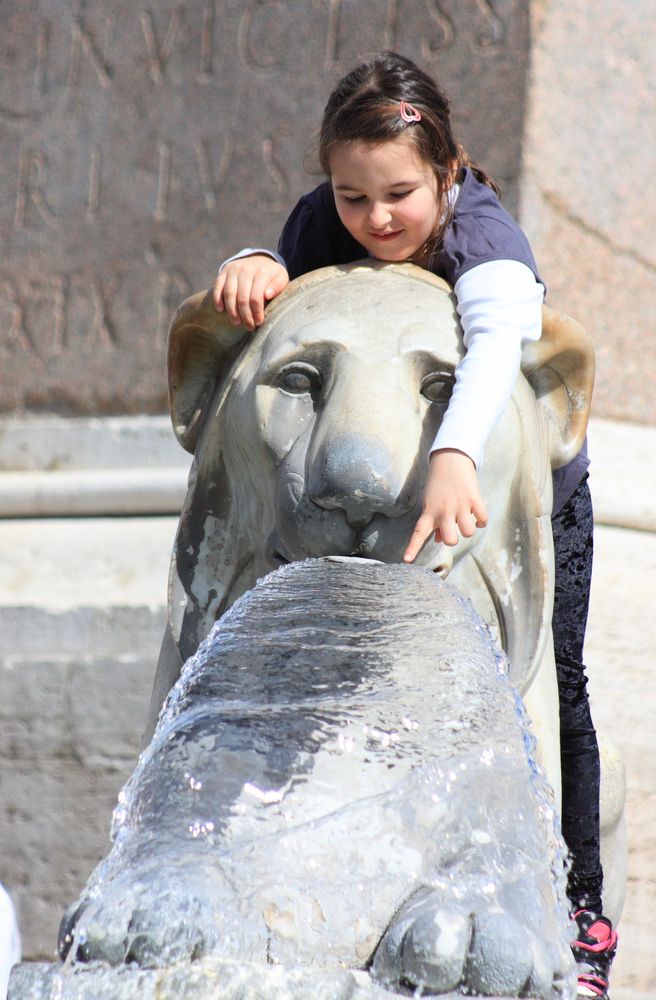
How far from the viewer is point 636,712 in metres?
2.96

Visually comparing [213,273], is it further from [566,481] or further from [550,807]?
[550,807]

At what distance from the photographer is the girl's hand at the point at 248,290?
202 cm

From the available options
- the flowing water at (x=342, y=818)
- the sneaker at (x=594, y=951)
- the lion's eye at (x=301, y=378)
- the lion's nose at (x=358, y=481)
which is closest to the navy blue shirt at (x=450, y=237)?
the lion's eye at (x=301, y=378)

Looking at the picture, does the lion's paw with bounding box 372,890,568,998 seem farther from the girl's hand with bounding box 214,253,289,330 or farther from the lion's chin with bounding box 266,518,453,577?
the girl's hand with bounding box 214,253,289,330

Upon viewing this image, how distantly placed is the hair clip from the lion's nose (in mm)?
487

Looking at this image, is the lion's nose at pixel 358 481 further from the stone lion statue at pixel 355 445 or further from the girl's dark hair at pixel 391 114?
the girl's dark hair at pixel 391 114

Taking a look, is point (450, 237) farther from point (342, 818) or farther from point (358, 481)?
point (342, 818)

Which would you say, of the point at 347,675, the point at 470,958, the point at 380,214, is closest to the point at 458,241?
the point at 380,214

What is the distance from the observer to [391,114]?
1.94 m

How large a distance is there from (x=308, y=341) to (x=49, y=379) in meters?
1.79

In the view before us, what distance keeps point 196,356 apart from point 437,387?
16.2 inches

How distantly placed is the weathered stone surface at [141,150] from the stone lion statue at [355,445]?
4.09 ft

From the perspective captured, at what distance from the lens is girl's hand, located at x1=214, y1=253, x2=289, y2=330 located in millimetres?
A: 2020

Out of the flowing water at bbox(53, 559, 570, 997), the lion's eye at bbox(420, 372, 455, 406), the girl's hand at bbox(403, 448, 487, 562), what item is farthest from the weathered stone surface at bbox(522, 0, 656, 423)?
the flowing water at bbox(53, 559, 570, 997)
